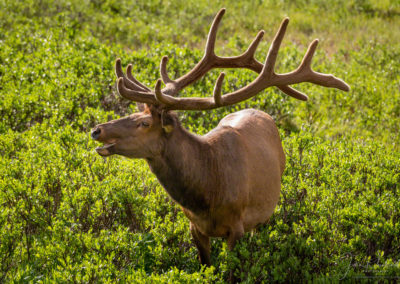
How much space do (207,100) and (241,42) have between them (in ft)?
28.7

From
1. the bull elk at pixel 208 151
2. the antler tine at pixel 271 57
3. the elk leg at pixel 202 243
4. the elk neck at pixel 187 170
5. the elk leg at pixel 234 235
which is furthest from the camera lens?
the elk leg at pixel 202 243

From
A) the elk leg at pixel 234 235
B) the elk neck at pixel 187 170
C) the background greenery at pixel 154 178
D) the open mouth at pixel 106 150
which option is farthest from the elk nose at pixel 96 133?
the elk leg at pixel 234 235

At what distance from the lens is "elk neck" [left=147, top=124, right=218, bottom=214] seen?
4652 mm

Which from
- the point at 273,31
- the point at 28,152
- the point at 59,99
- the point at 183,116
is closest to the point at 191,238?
the point at 28,152

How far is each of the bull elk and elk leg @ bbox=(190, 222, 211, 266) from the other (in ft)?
0.03

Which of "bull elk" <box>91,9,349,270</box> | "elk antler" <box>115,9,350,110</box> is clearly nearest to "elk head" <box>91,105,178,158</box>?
"bull elk" <box>91,9,349,270</box>

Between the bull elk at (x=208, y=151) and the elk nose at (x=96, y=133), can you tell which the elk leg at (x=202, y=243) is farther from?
the elk nose at (x=96, y=133)

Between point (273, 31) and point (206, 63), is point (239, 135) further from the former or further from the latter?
point (273, 31)

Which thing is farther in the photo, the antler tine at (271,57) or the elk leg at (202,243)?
the elk leg at (202,243)

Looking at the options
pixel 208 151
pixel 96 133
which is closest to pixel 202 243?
pixel 208 151

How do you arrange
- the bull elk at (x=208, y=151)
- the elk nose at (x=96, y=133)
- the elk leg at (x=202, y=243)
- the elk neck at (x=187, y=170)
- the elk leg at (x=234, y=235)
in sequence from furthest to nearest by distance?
the elk leg at (x=202, y=243) < the elk leg at (x=234, y=235) < the elk neck at (x=187, y=170) < the bull elk at (x=208, y=151) < the elk nose at (x=96, y=133)

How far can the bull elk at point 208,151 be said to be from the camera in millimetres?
4527

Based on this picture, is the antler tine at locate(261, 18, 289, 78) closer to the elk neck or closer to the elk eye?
the elk neck

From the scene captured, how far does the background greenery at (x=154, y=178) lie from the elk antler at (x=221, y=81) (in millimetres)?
→ 1385
